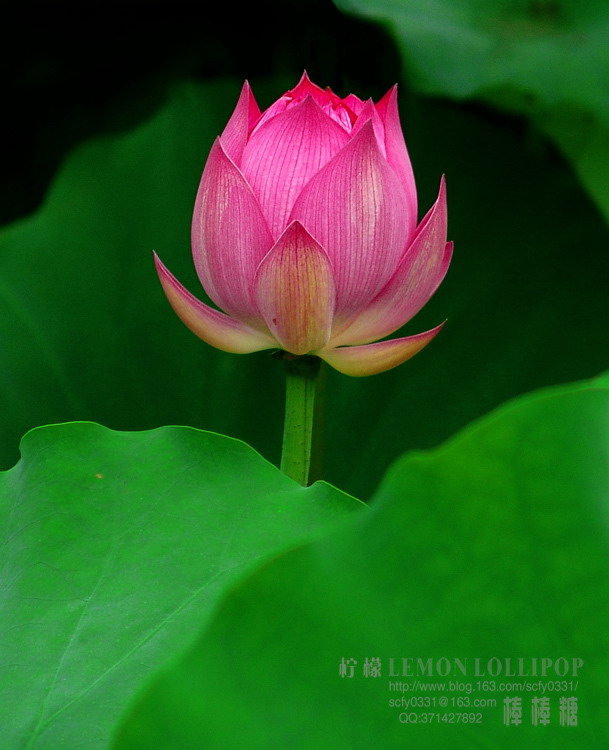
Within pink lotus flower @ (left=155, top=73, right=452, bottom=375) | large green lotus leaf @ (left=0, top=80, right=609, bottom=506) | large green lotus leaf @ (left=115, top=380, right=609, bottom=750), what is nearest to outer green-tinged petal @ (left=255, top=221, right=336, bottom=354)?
pink lotus flower @ (left=155, top=73, right=452, bottom=375)

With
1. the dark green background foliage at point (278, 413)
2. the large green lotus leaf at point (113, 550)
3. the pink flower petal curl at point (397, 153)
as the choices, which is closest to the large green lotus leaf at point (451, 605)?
the dark green background foliage at point (278, 413)

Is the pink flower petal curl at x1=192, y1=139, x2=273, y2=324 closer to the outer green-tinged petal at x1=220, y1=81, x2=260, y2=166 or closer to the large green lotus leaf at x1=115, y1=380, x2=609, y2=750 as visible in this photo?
the outer green-tinged petal at x1=220, y1=81, x2=260, y2=166

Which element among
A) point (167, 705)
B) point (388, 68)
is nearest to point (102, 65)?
point (388, 68)

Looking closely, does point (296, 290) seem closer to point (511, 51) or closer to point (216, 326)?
point (216, 326)

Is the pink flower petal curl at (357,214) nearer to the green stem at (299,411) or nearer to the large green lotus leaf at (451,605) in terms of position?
the green stem at (299,411)

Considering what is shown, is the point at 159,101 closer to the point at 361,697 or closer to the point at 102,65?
the point at 102,65

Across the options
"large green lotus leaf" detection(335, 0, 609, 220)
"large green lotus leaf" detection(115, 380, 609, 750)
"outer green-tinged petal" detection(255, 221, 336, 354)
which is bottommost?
"large green lotus leaf" detection(115, 380, 609, 750)

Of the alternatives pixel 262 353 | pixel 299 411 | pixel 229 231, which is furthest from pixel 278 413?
pixel 229 231
